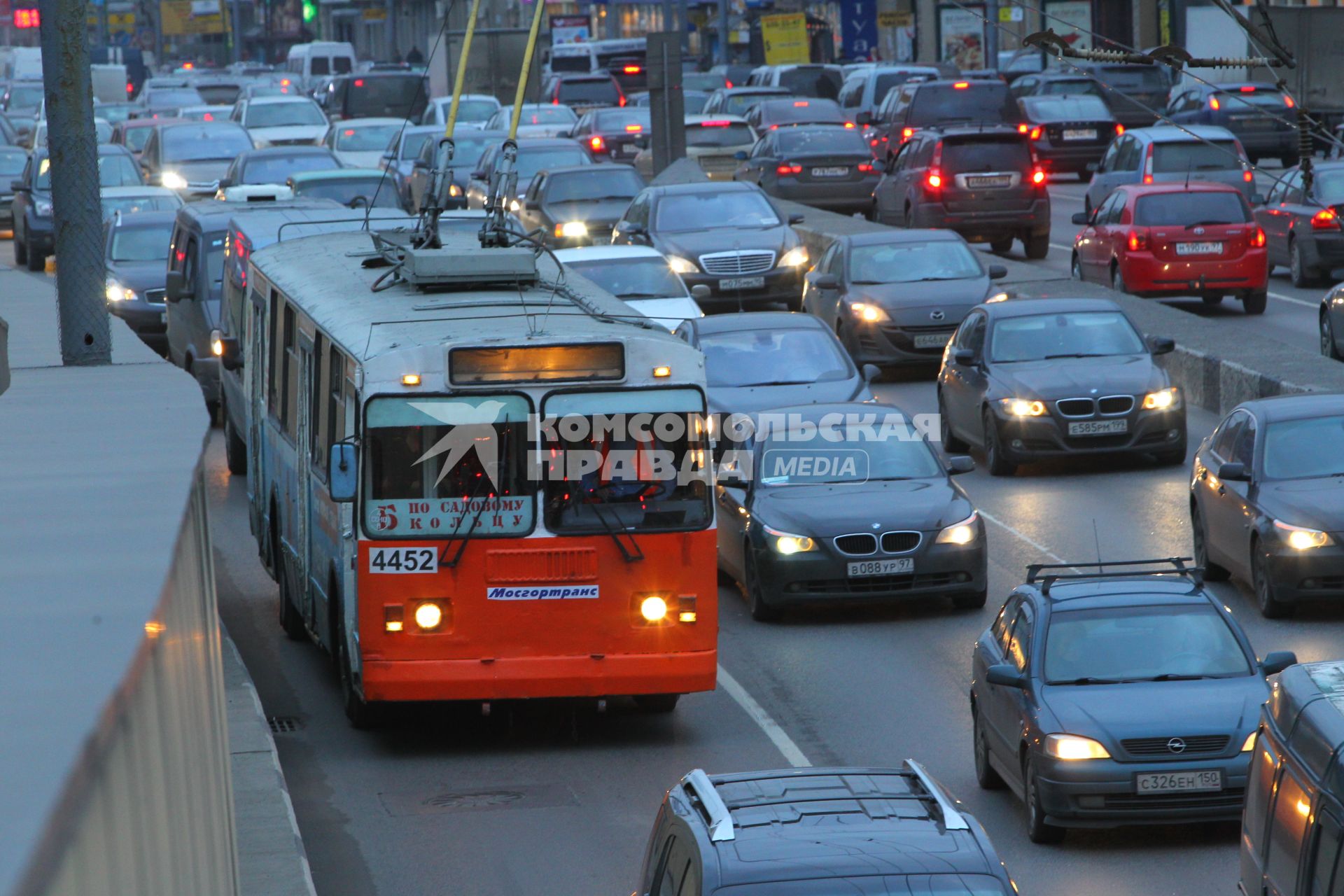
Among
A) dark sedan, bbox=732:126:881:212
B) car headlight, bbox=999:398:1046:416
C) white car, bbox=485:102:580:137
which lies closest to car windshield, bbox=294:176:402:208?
dark sedan, bbox=732:126:881:212

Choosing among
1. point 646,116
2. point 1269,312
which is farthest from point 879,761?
point 646,116

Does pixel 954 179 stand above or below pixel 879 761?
above

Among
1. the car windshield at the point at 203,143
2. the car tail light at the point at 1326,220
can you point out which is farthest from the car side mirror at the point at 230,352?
the car windshield at the point at 203,143

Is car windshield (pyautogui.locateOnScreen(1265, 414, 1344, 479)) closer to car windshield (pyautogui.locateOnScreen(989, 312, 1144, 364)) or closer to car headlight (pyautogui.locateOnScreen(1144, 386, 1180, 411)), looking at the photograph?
car headlight (pyautogui.locateOnScreen(1144, 386, 1180, 411))

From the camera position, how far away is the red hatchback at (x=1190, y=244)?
27016 millimetres

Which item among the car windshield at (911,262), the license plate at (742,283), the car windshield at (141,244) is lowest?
the license plate at (742,283)

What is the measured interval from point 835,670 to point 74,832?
1172 centimetres

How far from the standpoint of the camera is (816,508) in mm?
15680

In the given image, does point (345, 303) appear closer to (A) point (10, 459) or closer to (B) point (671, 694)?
(B) point (671, 694)

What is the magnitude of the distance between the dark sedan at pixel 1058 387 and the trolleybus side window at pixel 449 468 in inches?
345

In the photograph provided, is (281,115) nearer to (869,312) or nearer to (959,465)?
(869,312)

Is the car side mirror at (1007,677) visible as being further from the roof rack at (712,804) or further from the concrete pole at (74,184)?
the concrete pole at (74,184)

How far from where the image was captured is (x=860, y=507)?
1561 centimetres

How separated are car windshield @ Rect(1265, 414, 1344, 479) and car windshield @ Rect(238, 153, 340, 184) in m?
23.2
